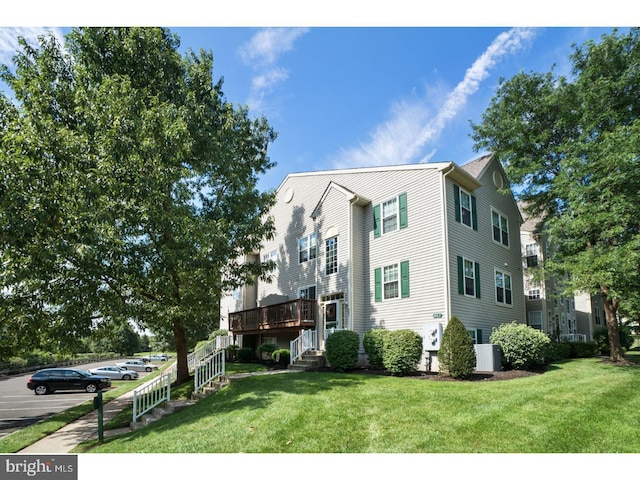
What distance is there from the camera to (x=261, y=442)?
6.67 m

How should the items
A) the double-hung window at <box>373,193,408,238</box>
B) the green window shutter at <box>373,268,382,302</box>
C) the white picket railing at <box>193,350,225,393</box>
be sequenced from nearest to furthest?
1. the white picket railing at <box>193,350,225,393</box>
2. the double-hung window at <box>373,193,408,238</box>
3. the green window shutter at <box>373,268,382,302</box>

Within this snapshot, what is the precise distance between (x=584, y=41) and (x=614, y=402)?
48.2ft

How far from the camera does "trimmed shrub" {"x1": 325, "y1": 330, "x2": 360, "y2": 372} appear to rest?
1355 centimetres

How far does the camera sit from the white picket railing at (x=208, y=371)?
39.7 feet

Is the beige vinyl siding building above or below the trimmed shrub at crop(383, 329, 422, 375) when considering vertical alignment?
above

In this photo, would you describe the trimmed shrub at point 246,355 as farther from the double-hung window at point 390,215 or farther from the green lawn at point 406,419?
the green lawn at point 406,419

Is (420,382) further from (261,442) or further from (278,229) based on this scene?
(278,229)

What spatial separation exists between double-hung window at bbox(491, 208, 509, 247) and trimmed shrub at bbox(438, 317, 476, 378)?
7206mm

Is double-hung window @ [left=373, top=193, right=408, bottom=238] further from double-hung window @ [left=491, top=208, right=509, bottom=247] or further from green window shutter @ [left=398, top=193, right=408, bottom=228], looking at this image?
double-hung window @ [left=491, top=208, right=509, bottom=247]

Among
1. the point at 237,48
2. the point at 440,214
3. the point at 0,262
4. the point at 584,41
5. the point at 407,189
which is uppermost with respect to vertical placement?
the point at 584,41

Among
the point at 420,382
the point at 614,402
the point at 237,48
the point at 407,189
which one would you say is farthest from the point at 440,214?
the point at 237,48

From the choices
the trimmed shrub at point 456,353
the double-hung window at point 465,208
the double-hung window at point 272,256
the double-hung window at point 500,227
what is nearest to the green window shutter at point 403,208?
the double-hung window at point 465,208

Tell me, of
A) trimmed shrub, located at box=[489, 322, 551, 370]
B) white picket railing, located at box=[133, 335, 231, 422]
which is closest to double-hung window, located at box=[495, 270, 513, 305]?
trimmed shrub, located at box=[489, 322, 551, 370]
